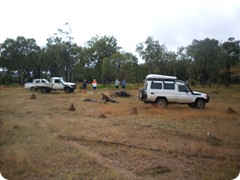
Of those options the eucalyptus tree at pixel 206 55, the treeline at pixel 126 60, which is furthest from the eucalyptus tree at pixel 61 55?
the eucalyptus tree at pixel 206 55

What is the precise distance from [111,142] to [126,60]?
1.18 m

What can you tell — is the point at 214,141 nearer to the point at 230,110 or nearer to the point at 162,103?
the point at 230,110

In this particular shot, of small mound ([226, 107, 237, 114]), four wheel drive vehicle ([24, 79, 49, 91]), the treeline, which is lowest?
small mound ([226, 107, 237, 114])

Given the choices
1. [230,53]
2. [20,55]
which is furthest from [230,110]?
[20,55]

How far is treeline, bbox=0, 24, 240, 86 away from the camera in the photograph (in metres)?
3.77

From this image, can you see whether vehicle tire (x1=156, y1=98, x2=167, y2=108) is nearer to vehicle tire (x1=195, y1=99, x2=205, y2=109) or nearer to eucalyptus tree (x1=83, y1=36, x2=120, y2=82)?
vehicle tire (x1=195, y1=99, x2=205, y2=109)

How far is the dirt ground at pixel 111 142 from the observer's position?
9.81ft

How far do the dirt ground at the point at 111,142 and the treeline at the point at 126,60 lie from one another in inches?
10.8

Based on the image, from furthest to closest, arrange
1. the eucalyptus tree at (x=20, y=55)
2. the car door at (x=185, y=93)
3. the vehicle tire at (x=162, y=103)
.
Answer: the vehicle tire at (x=162, y=103), the car door at (x=185, y=93), the eucalyptus tree at (x=20, y=55)

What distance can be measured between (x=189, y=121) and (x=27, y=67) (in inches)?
98.7

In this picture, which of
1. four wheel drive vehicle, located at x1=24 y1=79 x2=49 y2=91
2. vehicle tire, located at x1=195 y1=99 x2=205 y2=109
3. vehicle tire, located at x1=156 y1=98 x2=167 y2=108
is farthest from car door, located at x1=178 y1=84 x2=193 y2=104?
four wheel drive vehicle, located at x1=24 y1=79 x2=49 y2=91

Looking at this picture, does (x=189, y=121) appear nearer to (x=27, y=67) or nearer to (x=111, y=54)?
(x=111, y=54)

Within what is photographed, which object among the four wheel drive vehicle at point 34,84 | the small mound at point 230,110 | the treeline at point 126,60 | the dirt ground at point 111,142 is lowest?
the dirt ground at point 111,142

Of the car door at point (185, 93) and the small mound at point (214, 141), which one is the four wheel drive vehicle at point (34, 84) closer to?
the small mound at point (214, 141)
